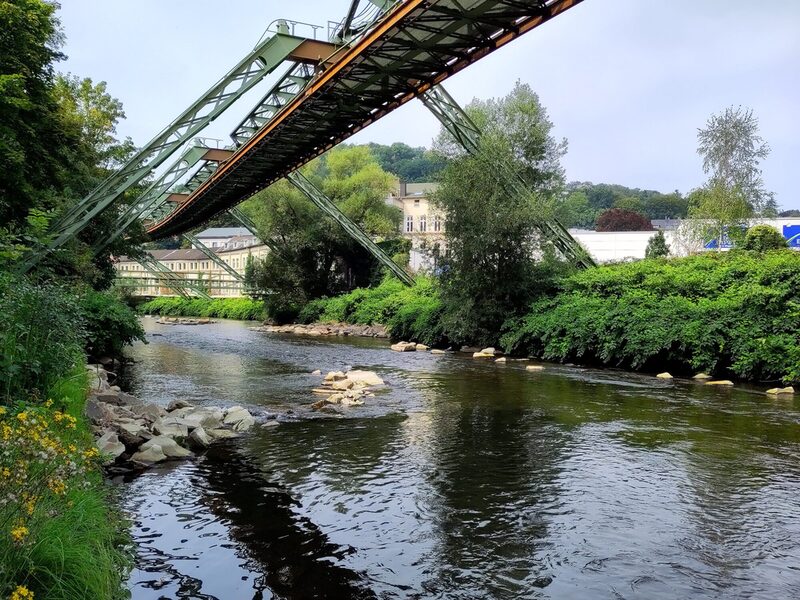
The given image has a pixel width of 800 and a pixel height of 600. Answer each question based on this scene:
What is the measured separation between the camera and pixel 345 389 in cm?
1416

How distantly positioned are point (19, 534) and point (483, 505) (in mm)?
4433

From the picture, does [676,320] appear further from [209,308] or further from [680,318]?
[209,308]

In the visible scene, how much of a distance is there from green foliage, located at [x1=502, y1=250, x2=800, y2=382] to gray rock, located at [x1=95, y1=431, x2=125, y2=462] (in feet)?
46.1

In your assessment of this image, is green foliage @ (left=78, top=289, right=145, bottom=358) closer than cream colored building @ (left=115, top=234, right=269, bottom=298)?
Yes

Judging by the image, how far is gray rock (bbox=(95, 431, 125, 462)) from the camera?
23.7ft

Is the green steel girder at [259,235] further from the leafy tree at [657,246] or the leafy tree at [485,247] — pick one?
the leafy tree at [657,246]

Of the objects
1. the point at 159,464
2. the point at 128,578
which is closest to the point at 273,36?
the point at 159,464

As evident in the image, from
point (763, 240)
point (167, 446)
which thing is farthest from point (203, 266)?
point (167, 446)

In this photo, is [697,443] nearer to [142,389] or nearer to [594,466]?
[594,466]

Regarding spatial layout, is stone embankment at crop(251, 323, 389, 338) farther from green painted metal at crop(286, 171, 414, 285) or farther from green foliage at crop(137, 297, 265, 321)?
green foliage at crop(137, 297, 265, 321)

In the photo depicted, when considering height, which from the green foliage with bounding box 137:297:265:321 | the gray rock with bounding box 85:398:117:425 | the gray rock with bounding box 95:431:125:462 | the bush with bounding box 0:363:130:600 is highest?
the bush with bounding box 0:363:130:600

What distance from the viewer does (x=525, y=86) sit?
123 ft

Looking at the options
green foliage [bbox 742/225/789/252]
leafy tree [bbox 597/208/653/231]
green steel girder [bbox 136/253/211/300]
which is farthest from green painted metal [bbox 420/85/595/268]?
leafy tree [bbox 597/208/653/231]

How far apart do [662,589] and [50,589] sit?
13.0 feet
